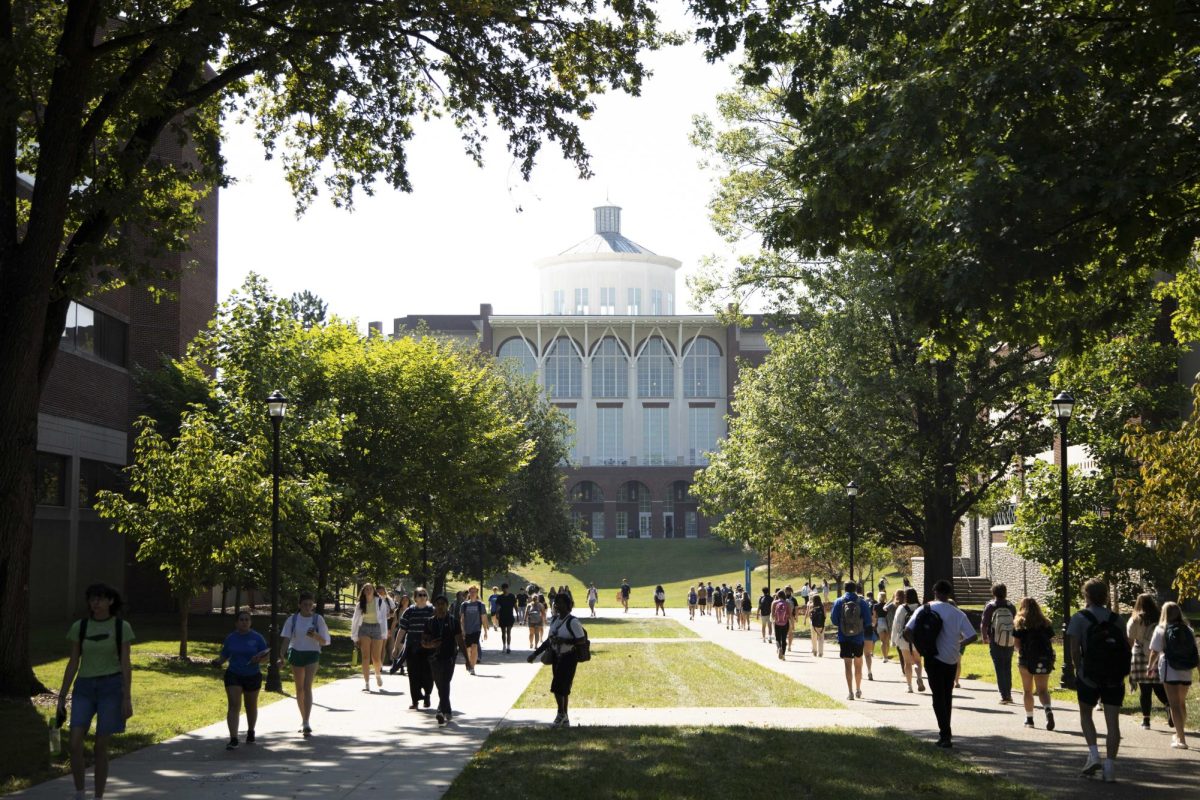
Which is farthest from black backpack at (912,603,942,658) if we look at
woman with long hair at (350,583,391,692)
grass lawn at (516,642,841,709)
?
woman with long hair at (350,583,391,692)

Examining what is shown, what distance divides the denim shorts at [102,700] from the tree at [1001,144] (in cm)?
789

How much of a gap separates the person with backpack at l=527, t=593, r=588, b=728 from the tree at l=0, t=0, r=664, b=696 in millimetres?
6953

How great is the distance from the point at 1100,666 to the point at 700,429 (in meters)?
99.5

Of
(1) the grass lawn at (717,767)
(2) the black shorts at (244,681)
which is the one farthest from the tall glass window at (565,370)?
(2) the black shorts at (244,681)

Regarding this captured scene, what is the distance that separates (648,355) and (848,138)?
9561cm

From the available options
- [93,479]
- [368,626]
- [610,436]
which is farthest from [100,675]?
[610,436]

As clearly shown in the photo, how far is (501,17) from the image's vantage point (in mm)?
17750

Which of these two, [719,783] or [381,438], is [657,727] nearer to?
[719,783]

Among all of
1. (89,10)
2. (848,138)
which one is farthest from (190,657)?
(848,138)

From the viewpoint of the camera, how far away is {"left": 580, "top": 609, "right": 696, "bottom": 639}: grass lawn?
4203 centimetres

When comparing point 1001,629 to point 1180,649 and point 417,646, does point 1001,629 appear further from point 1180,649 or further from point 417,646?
point 417,646

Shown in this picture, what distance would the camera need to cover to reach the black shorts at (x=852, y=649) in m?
19.2

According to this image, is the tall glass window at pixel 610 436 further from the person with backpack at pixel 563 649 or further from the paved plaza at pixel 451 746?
the person with backpack at pixel 563 649

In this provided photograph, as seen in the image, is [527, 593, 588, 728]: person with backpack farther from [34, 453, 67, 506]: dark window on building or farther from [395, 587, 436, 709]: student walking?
[34, 453, 67, 506]: dark window on building
